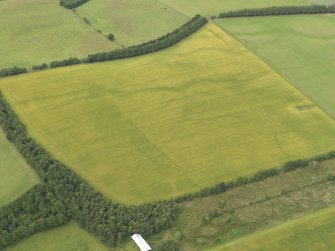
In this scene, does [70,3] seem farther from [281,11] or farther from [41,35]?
[281,11]

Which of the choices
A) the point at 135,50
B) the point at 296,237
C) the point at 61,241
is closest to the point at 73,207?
the point at 61,241

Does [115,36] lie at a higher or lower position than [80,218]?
higher

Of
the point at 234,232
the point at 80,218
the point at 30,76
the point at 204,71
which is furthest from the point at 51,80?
the point at 234,232

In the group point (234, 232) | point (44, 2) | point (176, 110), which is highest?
point (44, 2)

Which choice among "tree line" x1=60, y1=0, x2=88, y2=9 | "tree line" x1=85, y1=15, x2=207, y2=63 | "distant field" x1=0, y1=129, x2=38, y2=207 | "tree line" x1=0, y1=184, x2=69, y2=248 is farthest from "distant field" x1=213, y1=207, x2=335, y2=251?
"tree line" x1=60, y1=0, x2=88, y2=9

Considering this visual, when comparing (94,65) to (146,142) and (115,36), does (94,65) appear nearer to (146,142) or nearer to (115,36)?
(115,36)

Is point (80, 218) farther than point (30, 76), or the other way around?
point (30, 76)

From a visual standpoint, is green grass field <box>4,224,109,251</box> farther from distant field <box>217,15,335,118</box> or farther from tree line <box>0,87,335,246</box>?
distant field <box>217,15,335,118</box>
